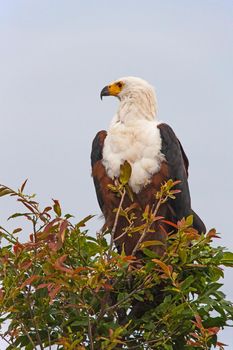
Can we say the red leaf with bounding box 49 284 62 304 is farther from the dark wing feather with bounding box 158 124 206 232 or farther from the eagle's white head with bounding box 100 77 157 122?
the eagle's white head with bounding box 100 77 157 122

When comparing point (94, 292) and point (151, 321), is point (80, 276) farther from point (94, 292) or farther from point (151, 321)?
point (151, 321)

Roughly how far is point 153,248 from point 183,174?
1.06 meters

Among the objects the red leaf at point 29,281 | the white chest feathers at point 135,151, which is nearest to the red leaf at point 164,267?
the red leaf at point 29,281

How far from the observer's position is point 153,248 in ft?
21.2

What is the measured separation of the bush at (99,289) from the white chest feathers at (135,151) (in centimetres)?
130

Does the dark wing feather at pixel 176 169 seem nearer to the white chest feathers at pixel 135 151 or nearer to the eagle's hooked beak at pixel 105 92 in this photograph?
the white chest feathers at pixel 135 151

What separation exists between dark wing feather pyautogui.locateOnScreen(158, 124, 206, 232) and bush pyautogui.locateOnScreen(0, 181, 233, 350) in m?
1.57

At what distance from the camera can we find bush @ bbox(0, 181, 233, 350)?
15.6 feet

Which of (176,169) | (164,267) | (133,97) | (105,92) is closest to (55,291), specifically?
(164,267)

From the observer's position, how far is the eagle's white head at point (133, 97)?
735 centimetres

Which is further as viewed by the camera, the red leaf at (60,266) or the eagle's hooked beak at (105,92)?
the eagle's hooked beak at (105,92)

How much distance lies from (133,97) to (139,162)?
809mm

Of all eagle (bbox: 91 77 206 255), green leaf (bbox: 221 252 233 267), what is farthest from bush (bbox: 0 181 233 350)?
eagle (bbox: 91 77 206 255)

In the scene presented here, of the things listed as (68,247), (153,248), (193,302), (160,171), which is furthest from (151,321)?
(160,171)
